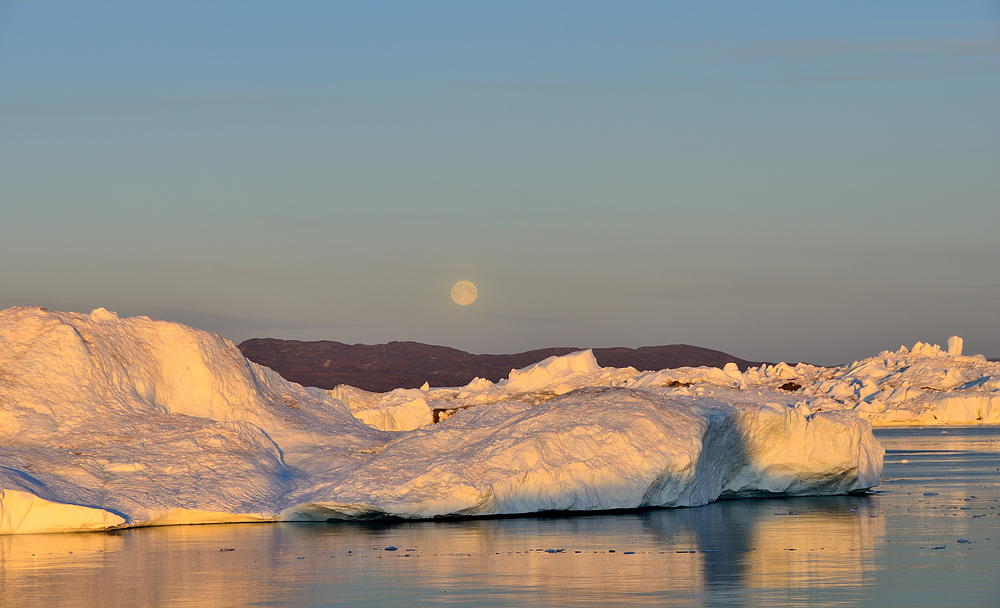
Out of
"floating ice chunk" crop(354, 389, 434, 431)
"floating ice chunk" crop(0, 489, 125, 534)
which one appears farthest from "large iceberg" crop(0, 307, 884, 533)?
"floating ice chunk" crop(354, 389, 434, 431)

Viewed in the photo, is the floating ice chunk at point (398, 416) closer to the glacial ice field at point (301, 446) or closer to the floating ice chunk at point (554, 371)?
the glacial ice field at point (301, 446)

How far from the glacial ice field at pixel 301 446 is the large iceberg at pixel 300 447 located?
4cm

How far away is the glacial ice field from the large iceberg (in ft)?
0.15

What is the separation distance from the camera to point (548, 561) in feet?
62.0

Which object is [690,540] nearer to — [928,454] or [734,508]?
[734,508]

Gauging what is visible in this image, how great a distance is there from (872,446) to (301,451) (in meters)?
15.5

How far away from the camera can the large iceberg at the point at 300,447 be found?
2541cm

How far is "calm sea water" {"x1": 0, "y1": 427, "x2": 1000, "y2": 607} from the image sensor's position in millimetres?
15438

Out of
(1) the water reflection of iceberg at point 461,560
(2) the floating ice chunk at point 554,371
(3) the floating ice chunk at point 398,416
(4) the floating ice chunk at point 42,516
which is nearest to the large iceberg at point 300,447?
(4) the floating ice chunk at point 42,516

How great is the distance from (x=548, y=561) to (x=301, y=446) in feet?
40.3

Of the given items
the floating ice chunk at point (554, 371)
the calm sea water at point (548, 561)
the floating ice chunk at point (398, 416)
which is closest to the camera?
the calm sea water at point (548, 561)

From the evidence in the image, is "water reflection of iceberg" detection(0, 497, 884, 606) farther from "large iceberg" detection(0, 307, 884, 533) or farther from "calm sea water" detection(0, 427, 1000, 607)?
"large iceberg" detection(0, 307, 884, 533)

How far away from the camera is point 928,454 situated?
59781mm

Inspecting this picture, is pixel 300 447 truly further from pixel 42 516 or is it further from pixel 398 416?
pixel 398 416
